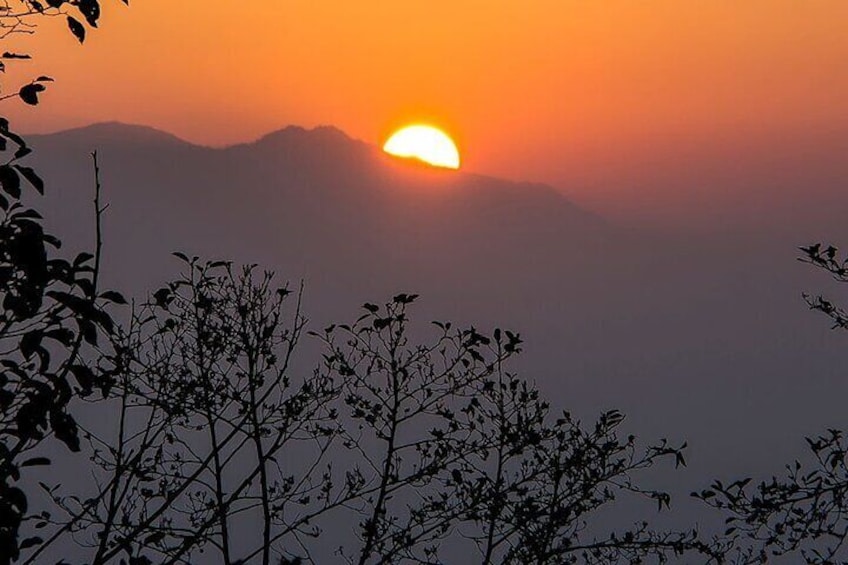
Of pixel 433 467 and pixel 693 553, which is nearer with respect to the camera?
pixel 433 467

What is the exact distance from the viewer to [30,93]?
596 cm

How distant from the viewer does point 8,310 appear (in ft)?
18.3

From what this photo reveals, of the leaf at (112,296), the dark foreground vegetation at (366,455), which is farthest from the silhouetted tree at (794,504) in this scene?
the leaf at (112,296)

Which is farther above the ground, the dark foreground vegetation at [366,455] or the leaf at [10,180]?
the dark foreground vegetation at [366,455]

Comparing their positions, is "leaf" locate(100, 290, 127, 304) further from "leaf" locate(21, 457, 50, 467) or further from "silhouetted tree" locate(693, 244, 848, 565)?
"silhouetted tree" locate(693, 244, 848, 565)

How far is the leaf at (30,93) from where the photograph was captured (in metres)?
5.92

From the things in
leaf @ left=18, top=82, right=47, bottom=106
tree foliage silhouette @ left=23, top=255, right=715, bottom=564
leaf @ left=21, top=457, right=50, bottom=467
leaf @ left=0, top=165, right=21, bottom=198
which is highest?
tree foliage silhouette @ left=23, top=255, right=715, bottom=564

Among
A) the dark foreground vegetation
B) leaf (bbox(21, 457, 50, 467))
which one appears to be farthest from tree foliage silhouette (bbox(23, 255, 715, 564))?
leaf (bbox(21, 457, 50, 467))

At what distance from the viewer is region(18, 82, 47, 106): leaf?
592 centimetres

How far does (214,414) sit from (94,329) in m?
5.00

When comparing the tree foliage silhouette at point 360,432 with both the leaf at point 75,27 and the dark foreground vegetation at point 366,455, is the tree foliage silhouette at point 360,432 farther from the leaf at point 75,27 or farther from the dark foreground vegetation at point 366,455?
the leaf at point 75,27

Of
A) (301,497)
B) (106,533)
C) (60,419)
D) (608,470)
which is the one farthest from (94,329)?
(608,470)

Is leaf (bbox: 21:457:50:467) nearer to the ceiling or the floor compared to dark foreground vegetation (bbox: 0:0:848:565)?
nearer to the floor

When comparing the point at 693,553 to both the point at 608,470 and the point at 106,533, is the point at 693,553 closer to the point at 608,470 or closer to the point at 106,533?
the point at 608,470
